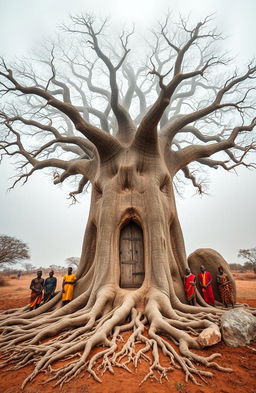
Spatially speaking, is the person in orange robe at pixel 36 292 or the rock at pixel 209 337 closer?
the rock at pixel 209 337

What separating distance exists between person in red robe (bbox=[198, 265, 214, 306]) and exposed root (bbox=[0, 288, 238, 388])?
1.93 metres

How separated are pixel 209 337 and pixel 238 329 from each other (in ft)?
2.05

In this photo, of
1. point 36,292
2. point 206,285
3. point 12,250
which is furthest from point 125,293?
point 12,250

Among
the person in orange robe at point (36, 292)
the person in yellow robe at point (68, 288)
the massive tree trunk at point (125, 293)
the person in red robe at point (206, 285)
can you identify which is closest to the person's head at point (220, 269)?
the person in red robe at point (206, 285)

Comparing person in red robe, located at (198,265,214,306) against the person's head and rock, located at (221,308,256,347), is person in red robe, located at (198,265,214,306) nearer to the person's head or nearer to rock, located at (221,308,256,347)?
the person's head

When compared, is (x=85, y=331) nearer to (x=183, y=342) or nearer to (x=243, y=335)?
(x=183, y=342)

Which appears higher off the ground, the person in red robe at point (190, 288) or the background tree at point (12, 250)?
the background tree at point (12, 250)

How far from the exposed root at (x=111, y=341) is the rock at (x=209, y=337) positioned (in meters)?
0.10

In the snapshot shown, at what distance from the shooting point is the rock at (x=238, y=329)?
3.54 m

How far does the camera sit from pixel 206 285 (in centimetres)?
659

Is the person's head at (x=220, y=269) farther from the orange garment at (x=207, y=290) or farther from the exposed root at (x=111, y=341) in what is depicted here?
the exposed root at (x=111, y=341)

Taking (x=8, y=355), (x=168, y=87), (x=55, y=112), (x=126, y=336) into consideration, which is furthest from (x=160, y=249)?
(x=55, y=112)

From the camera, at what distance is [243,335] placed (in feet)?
11.7

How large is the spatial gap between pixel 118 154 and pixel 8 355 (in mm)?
5563
